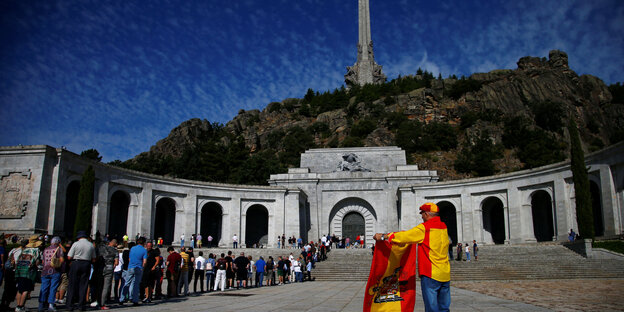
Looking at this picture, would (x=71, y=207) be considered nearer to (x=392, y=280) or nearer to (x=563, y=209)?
(x=392, y=280)

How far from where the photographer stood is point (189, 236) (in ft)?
115

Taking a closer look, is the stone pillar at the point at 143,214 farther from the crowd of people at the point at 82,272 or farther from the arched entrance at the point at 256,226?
the crowd of people at the point at 82,272

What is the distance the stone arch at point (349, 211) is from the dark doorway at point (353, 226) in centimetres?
30

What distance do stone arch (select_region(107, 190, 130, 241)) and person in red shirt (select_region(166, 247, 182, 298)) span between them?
63.3 ft

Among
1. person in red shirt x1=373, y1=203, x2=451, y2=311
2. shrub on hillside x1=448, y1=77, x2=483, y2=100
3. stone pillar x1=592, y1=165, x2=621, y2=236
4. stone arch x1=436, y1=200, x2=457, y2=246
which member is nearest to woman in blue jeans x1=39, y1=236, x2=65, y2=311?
person in red shirt x1=373, y1=203, x2=451, y2=311

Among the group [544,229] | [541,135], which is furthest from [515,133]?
[544,229]

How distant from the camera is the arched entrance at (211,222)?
38344mm

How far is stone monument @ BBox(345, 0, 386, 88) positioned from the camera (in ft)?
350

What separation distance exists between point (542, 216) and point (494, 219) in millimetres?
3863

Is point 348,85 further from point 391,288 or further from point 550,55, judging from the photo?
point 391,288

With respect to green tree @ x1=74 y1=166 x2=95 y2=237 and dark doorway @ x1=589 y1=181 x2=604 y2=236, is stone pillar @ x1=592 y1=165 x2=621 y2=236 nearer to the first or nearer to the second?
dark doorway @ x1=589 y1=181 x2=604 y2=236

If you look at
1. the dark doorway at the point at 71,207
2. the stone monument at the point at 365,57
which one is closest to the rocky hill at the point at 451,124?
the stone monument at the point at 365,57

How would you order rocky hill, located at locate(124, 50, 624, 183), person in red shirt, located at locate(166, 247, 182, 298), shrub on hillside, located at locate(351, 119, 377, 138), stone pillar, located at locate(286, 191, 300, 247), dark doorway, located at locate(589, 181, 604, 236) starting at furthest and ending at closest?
shrub on hillside, located at locate(351, 119, 377, 138), rocky hill, located at locate(124, 50, 624, 183), stone pillar, located at locate(286, 191, 300, 247), dark doorway, located at locate(589, 181, 604, 236), person in red shirt, located at locate(166, 247, 182, 298)

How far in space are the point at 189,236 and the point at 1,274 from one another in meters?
24.9
